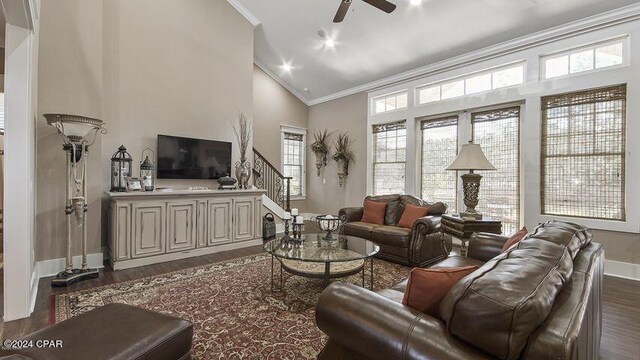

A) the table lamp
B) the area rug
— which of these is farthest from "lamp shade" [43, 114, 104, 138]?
the table lamp

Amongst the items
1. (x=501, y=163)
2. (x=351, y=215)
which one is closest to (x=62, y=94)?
(x=351, y=215)

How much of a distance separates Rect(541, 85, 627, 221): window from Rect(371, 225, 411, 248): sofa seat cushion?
2.11 m

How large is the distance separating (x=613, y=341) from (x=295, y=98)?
7153mm

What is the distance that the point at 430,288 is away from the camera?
4.05 feet

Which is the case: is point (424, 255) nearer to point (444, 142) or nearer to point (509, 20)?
point (444, 142)

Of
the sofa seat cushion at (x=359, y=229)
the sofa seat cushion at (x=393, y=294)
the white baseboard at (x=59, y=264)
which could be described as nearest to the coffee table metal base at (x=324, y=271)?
the sofa seat cushion at (x=393, y=294)

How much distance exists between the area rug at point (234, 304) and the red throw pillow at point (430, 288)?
108 cm

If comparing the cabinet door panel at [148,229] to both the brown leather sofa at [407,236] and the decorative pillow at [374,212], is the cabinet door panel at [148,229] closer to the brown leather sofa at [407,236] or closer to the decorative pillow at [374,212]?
the brown leather sofa at [407,236]

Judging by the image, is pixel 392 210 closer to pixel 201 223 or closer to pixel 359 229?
pixel 359 229

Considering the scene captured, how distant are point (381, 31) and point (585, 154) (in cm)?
345

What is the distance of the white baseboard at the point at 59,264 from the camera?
3463 millimetres

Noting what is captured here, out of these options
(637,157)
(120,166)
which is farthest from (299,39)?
(637,157)

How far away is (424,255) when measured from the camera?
3859mm

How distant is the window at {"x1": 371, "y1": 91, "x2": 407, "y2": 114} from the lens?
19.7 ft
